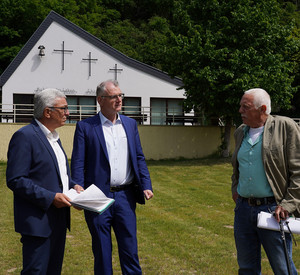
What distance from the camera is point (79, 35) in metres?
28.6

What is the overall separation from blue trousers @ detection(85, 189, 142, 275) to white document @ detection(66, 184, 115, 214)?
1.75 feet

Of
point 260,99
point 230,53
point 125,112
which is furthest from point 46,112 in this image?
point 125,112

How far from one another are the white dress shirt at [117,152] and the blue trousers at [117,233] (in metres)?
0.15

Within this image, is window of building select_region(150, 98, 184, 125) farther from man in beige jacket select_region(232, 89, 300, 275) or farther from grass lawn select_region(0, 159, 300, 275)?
man in beige jacket select_region(232, 89, 300, 275)

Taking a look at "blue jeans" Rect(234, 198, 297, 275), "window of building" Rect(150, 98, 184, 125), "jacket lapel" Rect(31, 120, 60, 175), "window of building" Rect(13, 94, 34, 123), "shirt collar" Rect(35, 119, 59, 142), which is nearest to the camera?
"jacket lapel" Rect(31, 120, 60, 175)

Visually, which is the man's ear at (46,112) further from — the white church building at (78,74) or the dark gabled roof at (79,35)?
the dark gabled roof at (79,35)

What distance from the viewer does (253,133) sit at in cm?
399

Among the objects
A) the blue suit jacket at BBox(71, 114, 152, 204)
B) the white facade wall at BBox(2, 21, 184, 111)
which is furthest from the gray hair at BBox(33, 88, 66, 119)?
the white facade wall at BBox(2, 21, 184, 111)

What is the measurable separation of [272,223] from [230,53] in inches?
749

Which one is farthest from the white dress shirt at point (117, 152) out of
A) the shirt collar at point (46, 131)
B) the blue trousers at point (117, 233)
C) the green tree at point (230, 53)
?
the green tree at point (230, 53)

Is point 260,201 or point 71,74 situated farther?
point 71,74

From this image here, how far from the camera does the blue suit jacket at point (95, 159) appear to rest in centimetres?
436

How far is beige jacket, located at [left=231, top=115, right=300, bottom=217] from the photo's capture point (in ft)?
12.2

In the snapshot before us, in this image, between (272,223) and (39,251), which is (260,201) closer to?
(272,223)
